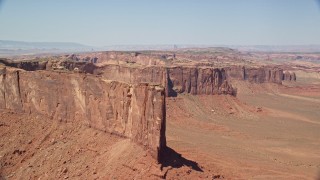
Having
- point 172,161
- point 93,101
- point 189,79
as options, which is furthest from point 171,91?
point 172,161

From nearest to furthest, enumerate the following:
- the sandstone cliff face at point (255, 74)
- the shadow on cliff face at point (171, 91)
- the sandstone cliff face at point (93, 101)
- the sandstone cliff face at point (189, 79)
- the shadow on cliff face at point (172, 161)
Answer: the shadow on cliff face at point (172, 161), the sandstone cliff face at point (93, 101), the shadow on cliff face at point (171, 91), the sandstone cliff face at point (189, 79), the sandstone cliff face at point (255, 74)

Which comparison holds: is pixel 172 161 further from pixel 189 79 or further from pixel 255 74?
pixel 255 74

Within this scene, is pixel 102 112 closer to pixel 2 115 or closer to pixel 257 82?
pixel 2 115

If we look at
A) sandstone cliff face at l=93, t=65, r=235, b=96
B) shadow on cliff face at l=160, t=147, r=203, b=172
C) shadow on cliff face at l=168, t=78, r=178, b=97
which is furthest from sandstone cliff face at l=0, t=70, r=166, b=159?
sandstone cliff face at l=93, t=65, r=235, b=96

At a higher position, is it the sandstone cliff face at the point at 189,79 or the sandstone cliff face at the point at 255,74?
the sandstone cliff face at the point at 189,79

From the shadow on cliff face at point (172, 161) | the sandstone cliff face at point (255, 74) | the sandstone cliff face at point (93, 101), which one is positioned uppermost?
the sandstone cliff face at point (93, 101)

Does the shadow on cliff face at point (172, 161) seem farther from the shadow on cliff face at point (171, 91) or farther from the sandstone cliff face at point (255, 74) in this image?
the sandstone cliff face at point (255, 74)

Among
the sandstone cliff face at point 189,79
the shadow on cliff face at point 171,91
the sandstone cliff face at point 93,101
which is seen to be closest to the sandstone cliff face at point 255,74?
the sandstone cliff face at point 189,79

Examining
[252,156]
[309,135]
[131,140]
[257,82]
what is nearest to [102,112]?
[131,140]
